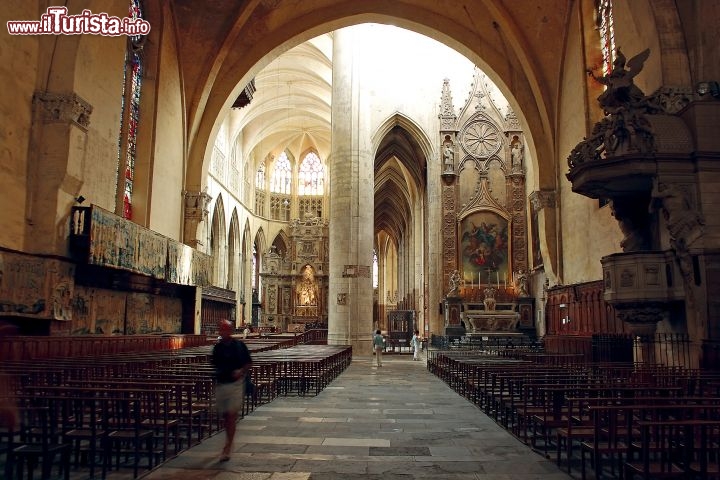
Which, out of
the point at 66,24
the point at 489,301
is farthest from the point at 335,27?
the point at 489,301

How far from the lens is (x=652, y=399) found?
5.17 m

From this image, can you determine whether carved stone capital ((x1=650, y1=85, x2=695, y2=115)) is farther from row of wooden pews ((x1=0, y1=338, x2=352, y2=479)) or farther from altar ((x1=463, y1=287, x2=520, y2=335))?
altar ((x1=463, y1=287, x2=520, y2=335))

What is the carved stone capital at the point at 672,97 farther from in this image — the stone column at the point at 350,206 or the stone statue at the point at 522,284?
the stone statue at the point at 522,284

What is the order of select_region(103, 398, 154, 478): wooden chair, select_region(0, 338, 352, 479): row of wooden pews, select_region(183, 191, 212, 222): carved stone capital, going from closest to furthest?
select_region(0, 338, 352, 479): row of wooden pews < select_region(103, 398, 154, 478): wooden chair < select_region(183, 191, 212, 222): carved stone capital

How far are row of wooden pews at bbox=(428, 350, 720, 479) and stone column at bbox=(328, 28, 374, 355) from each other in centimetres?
1732

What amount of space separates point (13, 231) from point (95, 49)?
529 cm

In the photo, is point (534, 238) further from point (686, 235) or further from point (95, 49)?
point (95, 49)

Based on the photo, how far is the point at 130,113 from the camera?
19047 mm

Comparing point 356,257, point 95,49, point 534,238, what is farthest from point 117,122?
point 534,238

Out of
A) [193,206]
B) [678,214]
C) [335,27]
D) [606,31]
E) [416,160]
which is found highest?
[335,27]

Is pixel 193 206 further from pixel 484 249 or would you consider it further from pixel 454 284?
pixel 484 249

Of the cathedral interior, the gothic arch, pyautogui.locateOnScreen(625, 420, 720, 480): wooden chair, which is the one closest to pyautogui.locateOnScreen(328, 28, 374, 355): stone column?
the cathedral interior

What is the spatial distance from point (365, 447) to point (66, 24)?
12140 mm

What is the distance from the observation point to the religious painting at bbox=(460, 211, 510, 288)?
3034 centimetres
